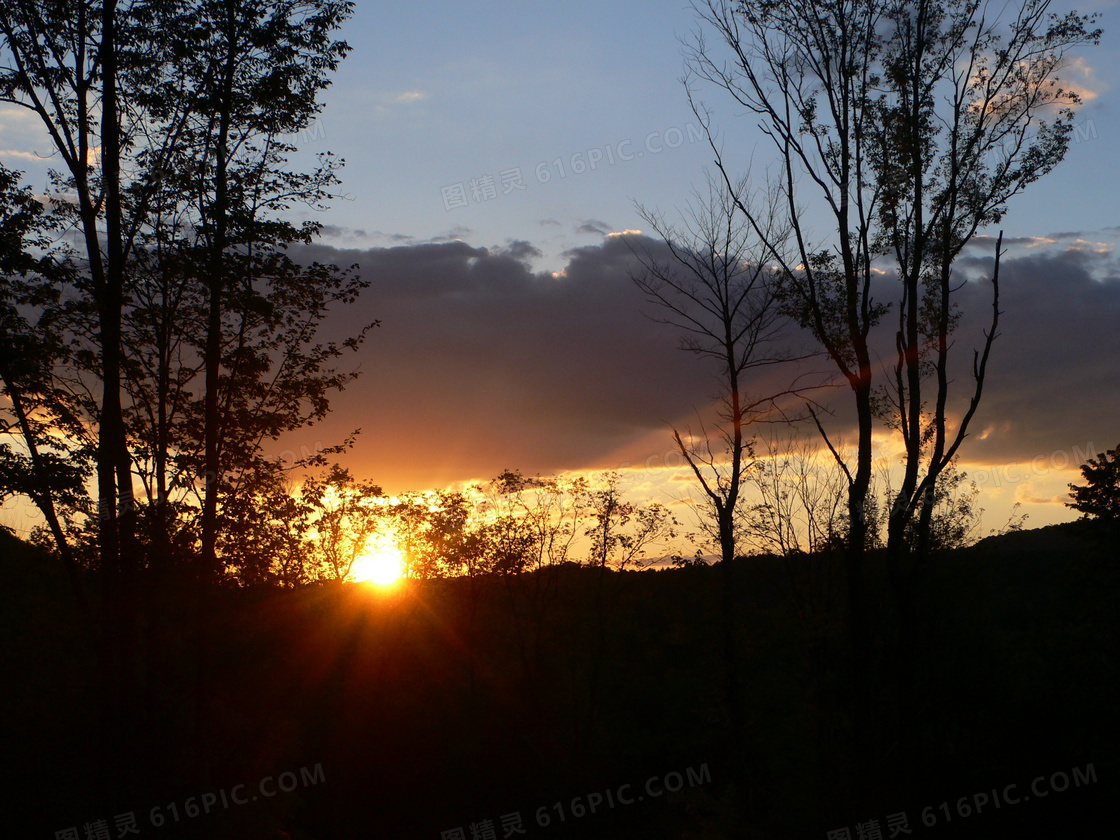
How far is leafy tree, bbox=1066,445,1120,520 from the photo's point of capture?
3164cm

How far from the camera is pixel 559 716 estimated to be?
43438mm

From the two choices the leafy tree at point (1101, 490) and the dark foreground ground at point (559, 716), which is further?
the leafy tree at point (1101, 490)

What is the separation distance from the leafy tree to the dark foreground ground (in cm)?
102

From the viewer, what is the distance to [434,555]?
4319cm

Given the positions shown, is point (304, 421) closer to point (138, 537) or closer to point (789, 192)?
point (138, 537)

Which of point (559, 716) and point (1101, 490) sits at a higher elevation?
point (1101, 490)

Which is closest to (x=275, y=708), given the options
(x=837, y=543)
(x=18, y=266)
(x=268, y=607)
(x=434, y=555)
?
(x=268, y=607)

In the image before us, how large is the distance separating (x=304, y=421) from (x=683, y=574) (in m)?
17.8

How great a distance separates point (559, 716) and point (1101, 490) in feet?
90.2

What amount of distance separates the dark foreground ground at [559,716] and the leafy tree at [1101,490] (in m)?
1.02

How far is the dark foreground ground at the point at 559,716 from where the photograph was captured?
18.5 m

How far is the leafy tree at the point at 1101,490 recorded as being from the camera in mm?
31641

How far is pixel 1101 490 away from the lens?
32125 mm

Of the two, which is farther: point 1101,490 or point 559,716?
point 559,716
